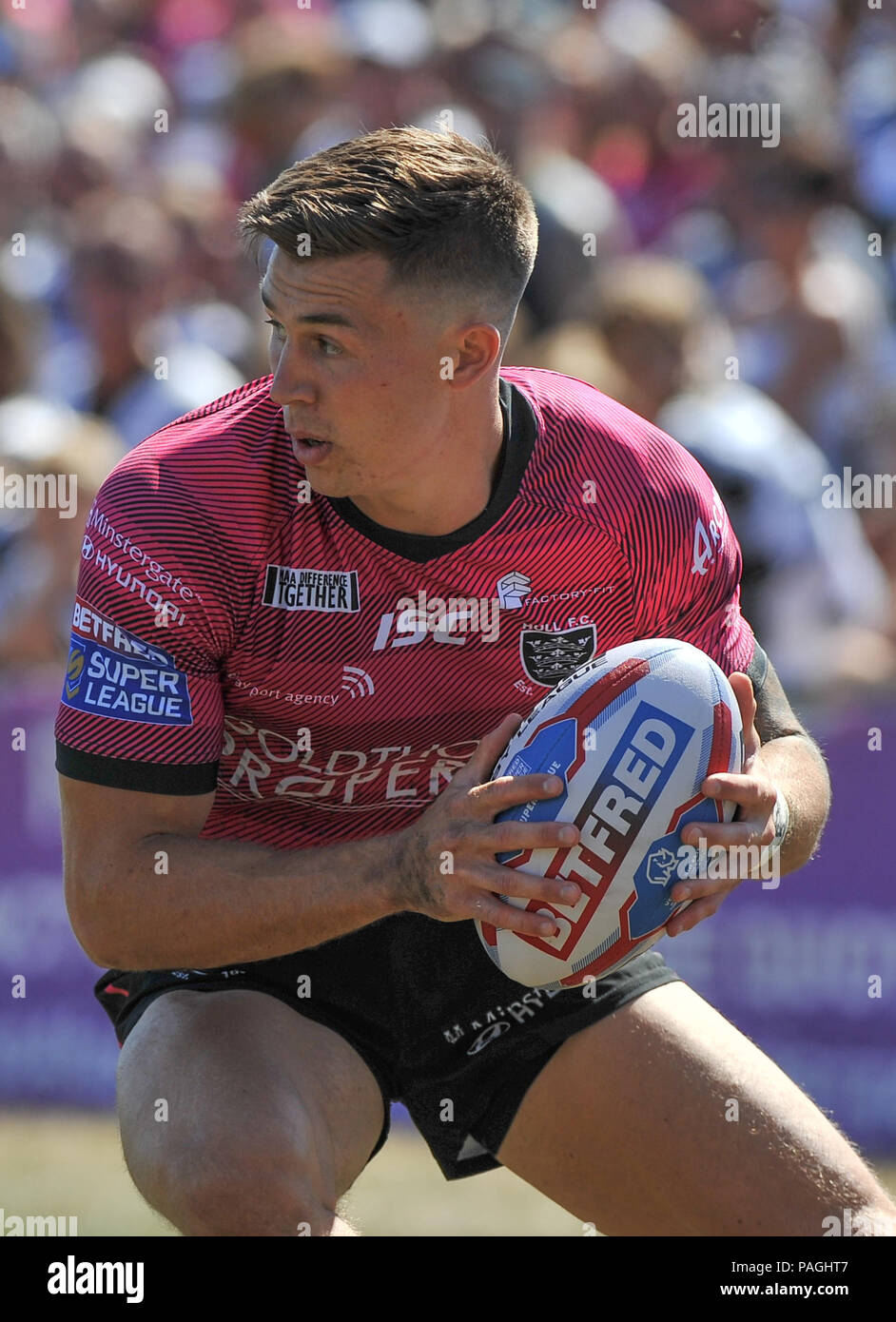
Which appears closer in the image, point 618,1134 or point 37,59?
point 618,1134

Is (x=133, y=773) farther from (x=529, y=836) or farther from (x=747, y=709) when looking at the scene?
(x=747, y=709)

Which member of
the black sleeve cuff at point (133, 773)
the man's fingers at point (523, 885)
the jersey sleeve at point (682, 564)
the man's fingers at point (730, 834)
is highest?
the jersey sleeve at point (682, 564)

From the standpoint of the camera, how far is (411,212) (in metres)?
3.44

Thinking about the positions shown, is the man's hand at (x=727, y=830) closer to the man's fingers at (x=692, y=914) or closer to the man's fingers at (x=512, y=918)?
the man's fingers at (x=692, y=914)

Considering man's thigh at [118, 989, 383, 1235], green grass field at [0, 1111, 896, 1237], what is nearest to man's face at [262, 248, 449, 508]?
man's thigh at [118, 989, 383, 1235]

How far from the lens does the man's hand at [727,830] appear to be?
331 centimetres

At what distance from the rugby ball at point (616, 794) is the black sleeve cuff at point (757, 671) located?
511 mm

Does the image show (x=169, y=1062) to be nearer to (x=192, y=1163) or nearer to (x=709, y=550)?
(x=192, y=1163)

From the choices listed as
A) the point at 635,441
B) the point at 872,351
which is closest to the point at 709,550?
the point at 635,441

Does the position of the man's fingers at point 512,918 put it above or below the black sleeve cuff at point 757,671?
below

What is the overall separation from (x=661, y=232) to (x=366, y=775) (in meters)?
5.53

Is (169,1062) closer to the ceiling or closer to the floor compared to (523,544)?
closer to the floor

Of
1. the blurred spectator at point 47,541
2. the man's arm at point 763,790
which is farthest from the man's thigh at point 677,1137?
the blurred spectator at point 47,541

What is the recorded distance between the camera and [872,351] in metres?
7.36
